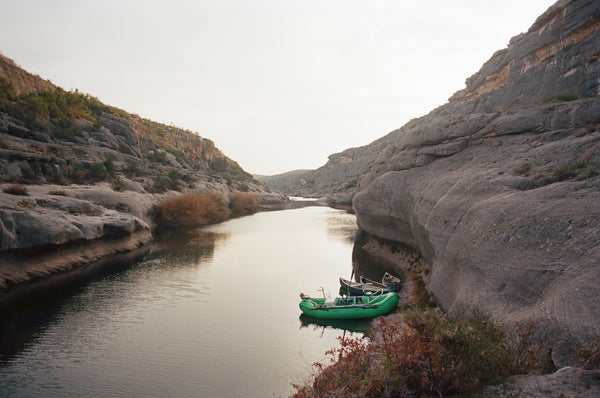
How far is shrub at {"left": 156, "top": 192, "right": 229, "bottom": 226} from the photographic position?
42.3 meters

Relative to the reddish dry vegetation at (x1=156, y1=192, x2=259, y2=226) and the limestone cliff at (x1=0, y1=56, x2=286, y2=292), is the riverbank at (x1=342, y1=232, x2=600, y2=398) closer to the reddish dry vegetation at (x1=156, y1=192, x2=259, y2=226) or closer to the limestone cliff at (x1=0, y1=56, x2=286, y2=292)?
the limestone cliff at (x1=0, y1=56, x2=286, y2=292)

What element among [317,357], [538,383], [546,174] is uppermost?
[546,174]

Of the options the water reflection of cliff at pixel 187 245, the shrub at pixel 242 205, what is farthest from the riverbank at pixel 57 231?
the shrub at pixel 242 205

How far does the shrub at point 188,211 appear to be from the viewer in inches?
1667

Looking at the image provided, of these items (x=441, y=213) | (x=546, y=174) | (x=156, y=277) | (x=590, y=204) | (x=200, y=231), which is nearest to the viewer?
(x=590, y=204)

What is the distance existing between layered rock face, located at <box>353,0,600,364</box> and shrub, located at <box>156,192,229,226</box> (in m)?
25.9

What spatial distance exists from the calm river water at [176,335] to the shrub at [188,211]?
15539 mm


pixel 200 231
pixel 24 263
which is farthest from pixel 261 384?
pixel 200 231

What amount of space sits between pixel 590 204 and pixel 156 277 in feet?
75.9

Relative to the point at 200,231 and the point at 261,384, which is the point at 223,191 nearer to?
the point at 200,231

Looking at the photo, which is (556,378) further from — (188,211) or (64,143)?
(64,143)

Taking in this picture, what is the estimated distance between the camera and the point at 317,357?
1341cm

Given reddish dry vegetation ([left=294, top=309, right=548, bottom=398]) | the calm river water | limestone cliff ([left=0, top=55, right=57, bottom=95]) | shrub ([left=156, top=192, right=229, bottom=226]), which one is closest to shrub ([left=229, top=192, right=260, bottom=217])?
shrub ([left=156, top=192, right=229, bottom=226])

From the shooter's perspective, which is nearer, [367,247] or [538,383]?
[538,383]
